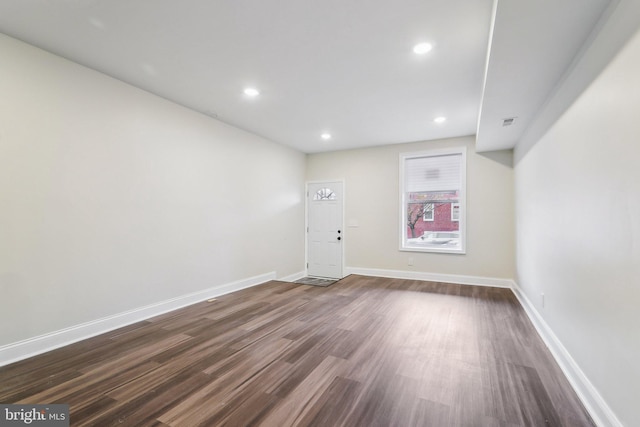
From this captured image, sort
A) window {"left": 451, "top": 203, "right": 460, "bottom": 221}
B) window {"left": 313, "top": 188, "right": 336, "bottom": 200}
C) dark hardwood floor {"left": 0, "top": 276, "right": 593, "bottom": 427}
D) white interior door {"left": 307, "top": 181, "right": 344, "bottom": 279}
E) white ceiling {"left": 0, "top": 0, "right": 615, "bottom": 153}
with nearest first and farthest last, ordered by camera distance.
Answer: dark hardwood floor {"left": 0, "top": 276, "right": 593, "bottom": 427}
white ceiling {"left": 0, "top": 0, "right": 615, "bottom": 153}
window {"left": 451, "top": 203, "right": 460, "bottom": 221}
white interior door {"left": 307, "top": 181, "right": 344, "bottom": 279}
window {"left": 313, "top": 188, "right": 336, "bottom": 200}

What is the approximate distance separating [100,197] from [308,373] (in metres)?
2.80

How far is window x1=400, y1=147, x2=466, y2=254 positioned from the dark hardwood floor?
1.92 metres

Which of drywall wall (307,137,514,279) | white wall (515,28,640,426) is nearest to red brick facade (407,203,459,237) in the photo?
drywall wall (307,137,514,279)

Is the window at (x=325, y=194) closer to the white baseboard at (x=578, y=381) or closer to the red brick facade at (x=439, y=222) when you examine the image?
the red brick facade at (x=439, y=222)

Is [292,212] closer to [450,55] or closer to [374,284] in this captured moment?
[374,284]

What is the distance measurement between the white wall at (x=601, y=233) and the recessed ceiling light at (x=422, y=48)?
3.98 ft

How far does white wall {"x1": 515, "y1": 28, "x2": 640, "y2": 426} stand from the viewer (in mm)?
1415

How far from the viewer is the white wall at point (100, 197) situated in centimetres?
246

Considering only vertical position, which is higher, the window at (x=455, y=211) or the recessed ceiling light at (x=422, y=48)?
the recessed ceiling light at (x=422, y=48)

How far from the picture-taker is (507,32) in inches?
72.8

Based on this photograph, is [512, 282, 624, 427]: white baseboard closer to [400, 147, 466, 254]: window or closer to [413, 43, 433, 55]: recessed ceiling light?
[400, 147, 466, 254]: window

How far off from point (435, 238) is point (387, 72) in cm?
361

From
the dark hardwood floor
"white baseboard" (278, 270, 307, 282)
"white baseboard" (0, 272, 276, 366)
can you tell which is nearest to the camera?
the dark hardwood floor

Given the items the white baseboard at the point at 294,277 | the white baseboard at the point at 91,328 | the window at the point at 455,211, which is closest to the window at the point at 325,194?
the white baseboard at the point at 294,277
